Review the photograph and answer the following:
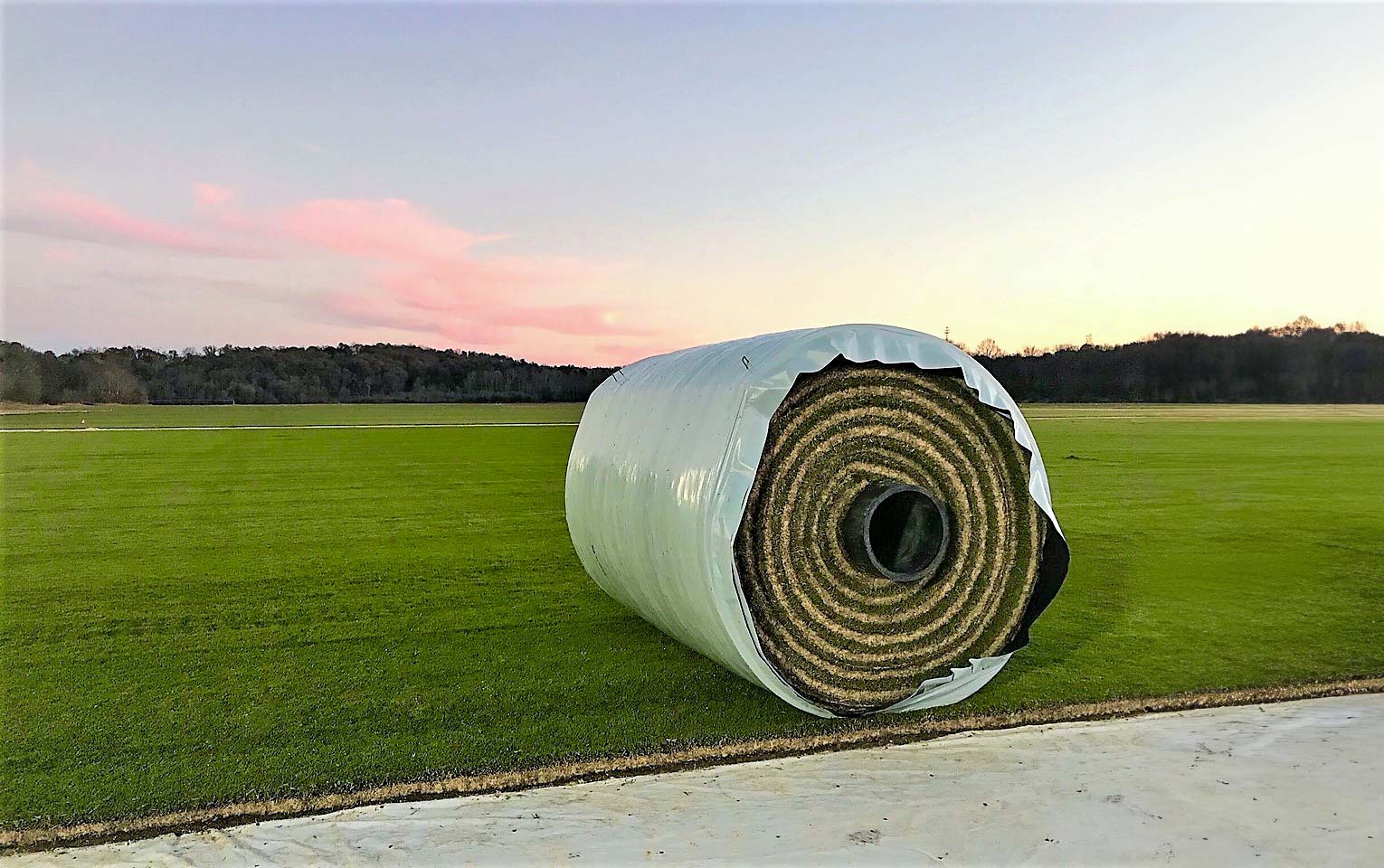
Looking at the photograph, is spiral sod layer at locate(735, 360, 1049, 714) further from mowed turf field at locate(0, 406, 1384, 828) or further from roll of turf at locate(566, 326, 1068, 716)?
mowed turf field at locate(0, 406, 1384, 828)

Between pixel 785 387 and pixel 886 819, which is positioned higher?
pixel 785 387

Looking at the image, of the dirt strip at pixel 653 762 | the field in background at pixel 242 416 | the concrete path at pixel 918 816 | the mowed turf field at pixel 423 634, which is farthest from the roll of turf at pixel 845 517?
the field in background at pixel 242 416

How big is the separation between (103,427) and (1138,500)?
4493 centimetres

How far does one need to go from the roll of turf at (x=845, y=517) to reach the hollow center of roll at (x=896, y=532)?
1cm

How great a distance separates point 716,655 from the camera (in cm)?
614

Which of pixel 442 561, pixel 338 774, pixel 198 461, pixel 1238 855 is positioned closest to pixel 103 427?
pixel 198 461

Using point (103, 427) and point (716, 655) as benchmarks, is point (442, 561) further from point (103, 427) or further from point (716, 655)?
point (103, 427)

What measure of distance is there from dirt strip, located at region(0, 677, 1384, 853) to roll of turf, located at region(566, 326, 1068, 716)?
0.81 feet

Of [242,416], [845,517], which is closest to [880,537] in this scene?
[845,517]

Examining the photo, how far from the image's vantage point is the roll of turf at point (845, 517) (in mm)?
5561

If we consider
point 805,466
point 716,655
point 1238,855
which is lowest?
point 1238,855

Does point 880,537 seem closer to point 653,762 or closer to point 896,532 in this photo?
point 896,532

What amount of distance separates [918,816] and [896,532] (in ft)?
6.46

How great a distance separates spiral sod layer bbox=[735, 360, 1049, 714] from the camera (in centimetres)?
580
